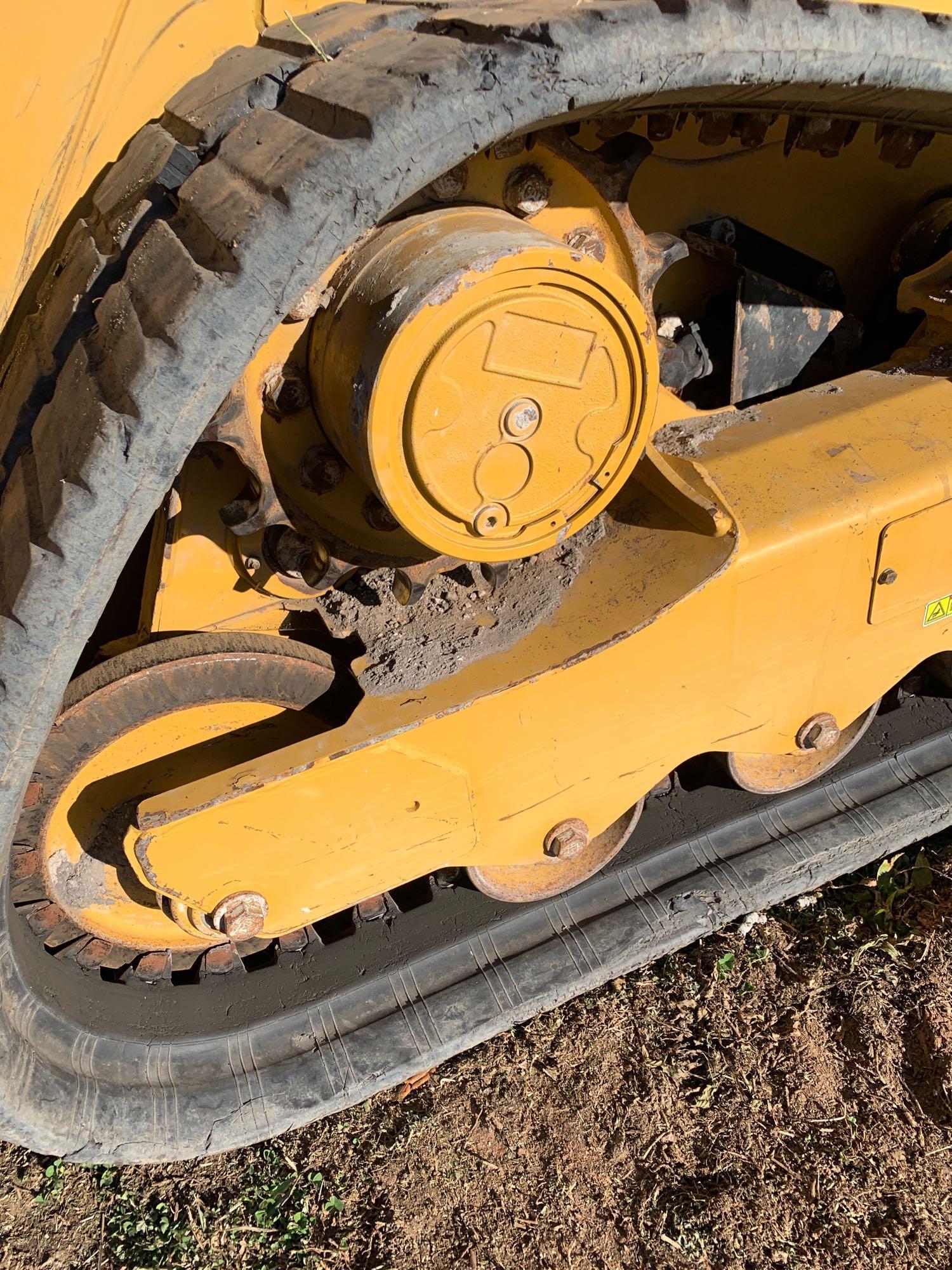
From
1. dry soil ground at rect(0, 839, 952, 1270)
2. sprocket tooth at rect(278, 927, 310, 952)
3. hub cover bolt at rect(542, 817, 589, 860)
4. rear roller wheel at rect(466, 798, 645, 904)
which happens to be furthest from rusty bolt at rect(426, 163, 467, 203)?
dry soil ground at rect(0, 839, 952, 1270)

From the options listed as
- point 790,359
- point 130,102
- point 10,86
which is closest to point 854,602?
point 790,359

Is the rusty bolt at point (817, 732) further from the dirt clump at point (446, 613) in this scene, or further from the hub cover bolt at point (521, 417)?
the hub cover bolt at point (521, 417)

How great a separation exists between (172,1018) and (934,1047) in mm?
1455

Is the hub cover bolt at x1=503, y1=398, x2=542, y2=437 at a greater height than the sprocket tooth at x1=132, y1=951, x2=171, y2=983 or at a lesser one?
greater

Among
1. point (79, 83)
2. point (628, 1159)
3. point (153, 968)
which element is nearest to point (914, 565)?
point (628, 1159)

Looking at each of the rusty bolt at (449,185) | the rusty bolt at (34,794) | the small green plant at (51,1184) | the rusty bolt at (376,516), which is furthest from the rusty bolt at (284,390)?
the small green plant at (51,1184)

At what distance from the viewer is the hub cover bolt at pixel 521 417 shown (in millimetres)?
1226

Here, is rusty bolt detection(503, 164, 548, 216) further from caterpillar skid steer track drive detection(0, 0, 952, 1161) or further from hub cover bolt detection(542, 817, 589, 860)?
hub cover bolt detection(542, 817, 589, 860)

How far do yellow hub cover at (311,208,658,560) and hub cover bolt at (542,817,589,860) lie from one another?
0.56m

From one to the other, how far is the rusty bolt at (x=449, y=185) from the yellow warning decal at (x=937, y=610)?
110 centimetres

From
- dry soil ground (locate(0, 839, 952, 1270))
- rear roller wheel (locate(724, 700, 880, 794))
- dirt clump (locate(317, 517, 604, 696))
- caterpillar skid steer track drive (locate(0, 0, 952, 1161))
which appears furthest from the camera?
rear roller wheel (locate(724, 700, 880, 794))

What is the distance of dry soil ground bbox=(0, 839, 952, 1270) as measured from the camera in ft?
5.98

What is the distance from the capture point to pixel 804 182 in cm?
167

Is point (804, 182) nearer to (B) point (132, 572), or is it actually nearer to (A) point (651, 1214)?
(B) point (132, 572)
